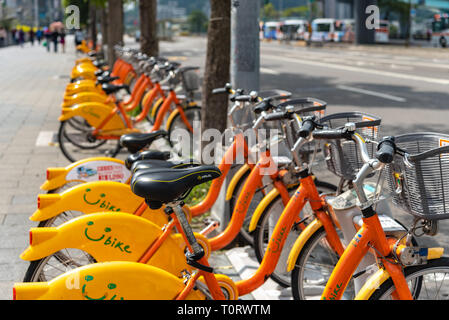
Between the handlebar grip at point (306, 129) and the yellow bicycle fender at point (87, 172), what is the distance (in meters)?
1.87

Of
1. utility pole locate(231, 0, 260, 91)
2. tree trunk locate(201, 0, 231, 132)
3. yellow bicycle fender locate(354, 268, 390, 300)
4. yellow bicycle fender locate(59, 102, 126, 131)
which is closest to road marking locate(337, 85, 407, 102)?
yellow bicycle fender locate(59, 102, 126, 131)

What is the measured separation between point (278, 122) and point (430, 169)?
1.79 meters

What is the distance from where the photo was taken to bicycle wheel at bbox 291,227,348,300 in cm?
327

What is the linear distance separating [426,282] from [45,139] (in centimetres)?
755

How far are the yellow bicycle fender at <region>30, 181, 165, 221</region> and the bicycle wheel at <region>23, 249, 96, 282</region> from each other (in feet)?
1.13

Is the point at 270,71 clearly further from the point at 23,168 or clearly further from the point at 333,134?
the point at 333,134

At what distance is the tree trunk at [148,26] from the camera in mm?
12461

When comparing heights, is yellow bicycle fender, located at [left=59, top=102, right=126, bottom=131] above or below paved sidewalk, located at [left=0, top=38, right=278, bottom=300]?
above

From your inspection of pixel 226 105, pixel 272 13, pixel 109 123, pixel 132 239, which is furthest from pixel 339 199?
pixel 272 13

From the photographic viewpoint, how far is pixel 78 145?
798 cm

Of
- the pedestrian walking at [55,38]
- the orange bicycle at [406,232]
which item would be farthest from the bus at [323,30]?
the orange bicycle at [406,232]

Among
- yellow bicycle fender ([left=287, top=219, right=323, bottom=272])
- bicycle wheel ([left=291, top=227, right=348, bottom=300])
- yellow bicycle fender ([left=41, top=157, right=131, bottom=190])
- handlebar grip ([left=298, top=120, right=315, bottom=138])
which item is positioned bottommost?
bicycle wheel ([left=291, top=227, right=348, bottom=300])

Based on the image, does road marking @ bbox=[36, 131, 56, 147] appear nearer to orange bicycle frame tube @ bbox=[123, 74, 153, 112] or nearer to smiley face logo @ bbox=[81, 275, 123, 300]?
orange bicycle frame tube @ bbox=[123, 74, 153, 112]

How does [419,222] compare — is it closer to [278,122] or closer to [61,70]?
[278,122]
